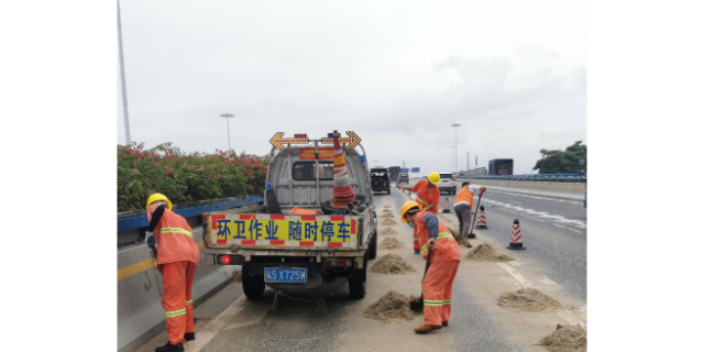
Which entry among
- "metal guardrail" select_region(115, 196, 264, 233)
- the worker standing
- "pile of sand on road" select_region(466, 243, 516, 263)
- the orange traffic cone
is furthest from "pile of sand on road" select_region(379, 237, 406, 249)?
the orange traffic cone

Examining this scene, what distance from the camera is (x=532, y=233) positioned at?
43.5 feet

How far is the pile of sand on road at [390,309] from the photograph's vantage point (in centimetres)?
564

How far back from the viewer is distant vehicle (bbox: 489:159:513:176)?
67000mm

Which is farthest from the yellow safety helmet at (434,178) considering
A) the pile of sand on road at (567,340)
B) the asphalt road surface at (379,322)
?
the pile of sand on road at (567,340)

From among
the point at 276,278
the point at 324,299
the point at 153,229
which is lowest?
the point at 324,299

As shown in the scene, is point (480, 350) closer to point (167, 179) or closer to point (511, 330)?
point (511, 330)

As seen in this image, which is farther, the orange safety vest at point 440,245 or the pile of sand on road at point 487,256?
the pile of sand on road at point 487,256

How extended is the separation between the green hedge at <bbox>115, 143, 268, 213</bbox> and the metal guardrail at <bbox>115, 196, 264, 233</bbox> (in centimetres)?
14

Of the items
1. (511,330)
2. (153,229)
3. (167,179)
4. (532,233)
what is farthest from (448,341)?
(532,233)

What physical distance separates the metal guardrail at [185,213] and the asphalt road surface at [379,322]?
133 centimetres

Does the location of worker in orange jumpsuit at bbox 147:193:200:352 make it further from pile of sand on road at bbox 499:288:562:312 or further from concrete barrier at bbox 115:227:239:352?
pile of sand on road at bbox 499:288:562:312

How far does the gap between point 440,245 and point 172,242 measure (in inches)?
111

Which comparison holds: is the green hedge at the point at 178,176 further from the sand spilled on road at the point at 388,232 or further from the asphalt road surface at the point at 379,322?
the sand spilled on road at the point at 388,232
